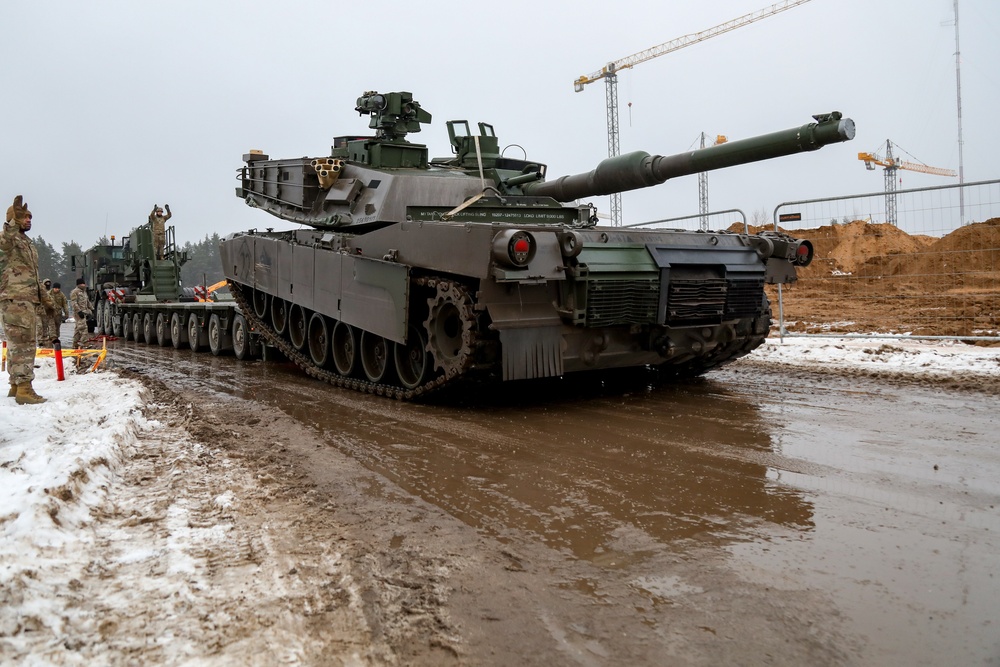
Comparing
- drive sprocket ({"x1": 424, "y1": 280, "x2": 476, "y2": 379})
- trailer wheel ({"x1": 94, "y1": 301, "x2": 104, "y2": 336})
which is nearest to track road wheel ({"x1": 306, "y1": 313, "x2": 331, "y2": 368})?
drive sprocket ({"x1": 424, "y1": 280, "x2": 476, "y2": 379})

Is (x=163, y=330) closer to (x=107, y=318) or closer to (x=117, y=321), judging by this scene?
(x=117, y=321)

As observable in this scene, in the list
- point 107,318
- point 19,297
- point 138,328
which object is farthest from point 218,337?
point 107,318

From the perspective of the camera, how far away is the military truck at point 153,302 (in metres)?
14.2

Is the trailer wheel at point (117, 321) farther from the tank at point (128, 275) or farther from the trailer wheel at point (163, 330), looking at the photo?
the trailer wheel at point (163, 330)

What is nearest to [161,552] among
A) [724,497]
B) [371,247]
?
[724,497]

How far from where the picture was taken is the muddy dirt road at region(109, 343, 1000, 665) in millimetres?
2730

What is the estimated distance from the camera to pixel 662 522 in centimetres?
396

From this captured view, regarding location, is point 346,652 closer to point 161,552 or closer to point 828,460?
point 161,552

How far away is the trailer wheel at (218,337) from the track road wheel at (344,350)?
5.00 meters

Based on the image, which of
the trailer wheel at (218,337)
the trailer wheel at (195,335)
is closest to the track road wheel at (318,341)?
the trailer wheel at (218,337)

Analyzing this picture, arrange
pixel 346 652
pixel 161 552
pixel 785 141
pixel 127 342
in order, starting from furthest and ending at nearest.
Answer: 1. pixel 127 342
2. pixel 785 141
3. pixel 161 552
4. pixel 346 652

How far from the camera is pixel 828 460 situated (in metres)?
5.09

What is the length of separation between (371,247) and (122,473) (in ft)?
13.4

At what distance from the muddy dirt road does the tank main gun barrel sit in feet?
7.43
